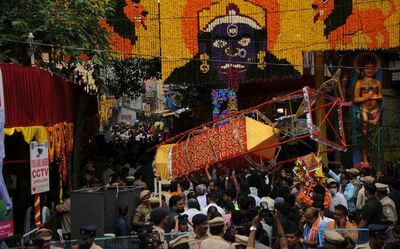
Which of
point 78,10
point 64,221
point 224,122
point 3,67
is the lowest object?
point 64,221

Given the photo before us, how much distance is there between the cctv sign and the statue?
13.5 meters

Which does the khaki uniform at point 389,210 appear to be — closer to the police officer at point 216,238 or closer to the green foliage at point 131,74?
the police officer at point 216,238

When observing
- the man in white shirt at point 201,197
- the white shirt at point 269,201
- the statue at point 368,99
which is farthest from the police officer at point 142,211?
the statue at point 368,99

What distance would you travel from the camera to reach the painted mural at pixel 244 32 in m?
20.8

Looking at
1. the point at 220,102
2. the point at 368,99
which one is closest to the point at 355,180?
the point at 368,99

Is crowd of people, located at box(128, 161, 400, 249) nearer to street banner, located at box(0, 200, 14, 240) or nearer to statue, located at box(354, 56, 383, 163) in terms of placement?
street banner, located at box(0, 200, 14, 240)

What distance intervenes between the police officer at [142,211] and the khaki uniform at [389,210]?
3.42 metres

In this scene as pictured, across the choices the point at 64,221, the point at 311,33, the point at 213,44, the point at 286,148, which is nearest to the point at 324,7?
the point at 311,33

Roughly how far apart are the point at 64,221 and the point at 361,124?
44.3 feet

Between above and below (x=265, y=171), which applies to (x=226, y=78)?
above

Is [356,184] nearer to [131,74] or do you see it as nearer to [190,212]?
[190,212]

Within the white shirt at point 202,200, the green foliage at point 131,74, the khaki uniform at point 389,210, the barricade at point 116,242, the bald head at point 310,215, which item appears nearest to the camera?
the bald head at point 310,215

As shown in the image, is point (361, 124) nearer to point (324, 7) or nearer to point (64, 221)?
point (324, 7)

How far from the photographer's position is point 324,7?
68.7 ft
